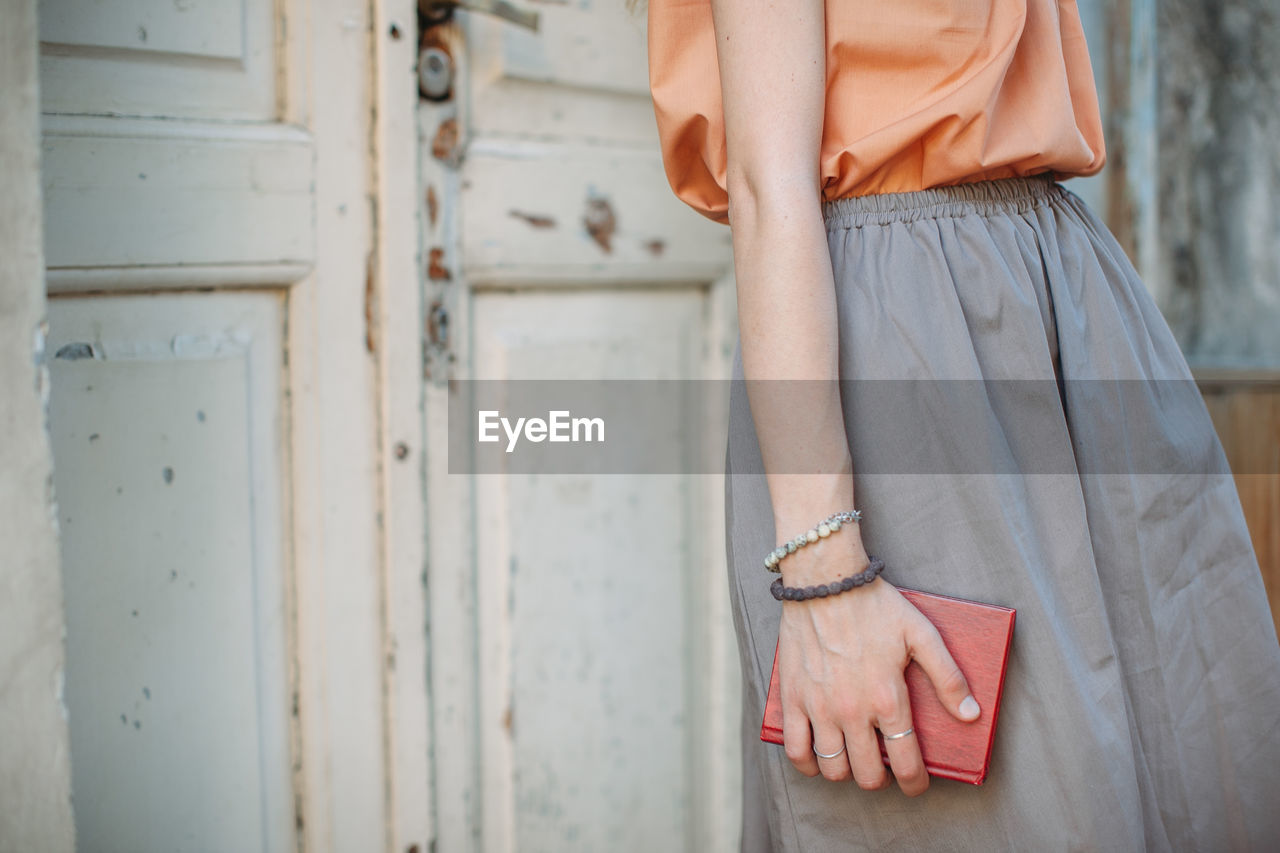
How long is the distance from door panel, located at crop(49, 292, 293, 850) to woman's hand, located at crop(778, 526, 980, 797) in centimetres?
67

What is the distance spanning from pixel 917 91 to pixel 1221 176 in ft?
3.88

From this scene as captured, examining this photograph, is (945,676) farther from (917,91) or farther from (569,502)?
(569,502)

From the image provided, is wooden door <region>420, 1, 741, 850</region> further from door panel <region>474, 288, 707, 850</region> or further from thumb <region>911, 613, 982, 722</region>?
thumb <region>911, 613, 982, 722</region>

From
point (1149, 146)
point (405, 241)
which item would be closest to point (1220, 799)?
point (405, 241)

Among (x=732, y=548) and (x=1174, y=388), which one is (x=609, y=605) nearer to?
(x=732, y=548)

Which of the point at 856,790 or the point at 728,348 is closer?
the point at 856,790

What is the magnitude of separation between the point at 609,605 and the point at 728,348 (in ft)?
1.28

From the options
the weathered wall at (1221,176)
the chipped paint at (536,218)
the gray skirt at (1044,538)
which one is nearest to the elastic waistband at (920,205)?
the gray skirt at (1044,538)

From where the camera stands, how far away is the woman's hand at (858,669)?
1.96ft

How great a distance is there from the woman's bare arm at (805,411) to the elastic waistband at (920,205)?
0.22 ft

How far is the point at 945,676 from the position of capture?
0.59 m

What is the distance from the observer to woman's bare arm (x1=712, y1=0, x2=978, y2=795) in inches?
23.7

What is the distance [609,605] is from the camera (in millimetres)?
1275
